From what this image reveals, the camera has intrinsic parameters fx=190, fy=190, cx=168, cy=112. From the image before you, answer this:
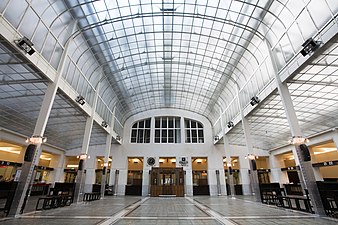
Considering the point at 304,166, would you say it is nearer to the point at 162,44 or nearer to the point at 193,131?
the point at 162,44

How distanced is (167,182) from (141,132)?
409 inches

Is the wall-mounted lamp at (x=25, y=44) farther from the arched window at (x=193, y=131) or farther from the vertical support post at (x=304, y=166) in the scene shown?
the arched window at (x=193, y=131)

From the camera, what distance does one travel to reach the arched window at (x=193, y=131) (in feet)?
112

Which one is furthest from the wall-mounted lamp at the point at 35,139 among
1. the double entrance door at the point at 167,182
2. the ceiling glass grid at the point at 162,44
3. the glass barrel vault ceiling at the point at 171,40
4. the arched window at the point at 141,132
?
the arched window at the point at 141,132

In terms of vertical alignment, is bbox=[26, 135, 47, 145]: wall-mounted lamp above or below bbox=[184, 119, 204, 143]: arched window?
below

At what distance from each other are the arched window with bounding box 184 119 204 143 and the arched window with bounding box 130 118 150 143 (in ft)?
23.3

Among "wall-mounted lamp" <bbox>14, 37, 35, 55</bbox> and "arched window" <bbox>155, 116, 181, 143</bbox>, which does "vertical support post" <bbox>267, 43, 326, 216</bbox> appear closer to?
"wall-mounted lamp" <bbox>14, 37, 35, 55</bbox>

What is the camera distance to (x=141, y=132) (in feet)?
114

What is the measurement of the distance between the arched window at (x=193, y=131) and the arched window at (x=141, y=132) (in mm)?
7112

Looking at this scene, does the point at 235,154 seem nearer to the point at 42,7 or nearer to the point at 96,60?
the point at 96,60

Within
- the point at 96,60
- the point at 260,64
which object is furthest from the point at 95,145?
the point at 260,64

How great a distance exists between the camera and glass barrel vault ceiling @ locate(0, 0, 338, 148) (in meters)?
12.0

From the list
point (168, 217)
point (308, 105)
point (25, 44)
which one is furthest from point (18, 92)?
point (308, 105)

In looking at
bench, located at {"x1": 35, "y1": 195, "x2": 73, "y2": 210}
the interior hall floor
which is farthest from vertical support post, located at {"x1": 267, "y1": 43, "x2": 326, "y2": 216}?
bench, located at {"x1": 35, "y1": 195, "x2": 73, "y2": 210}
